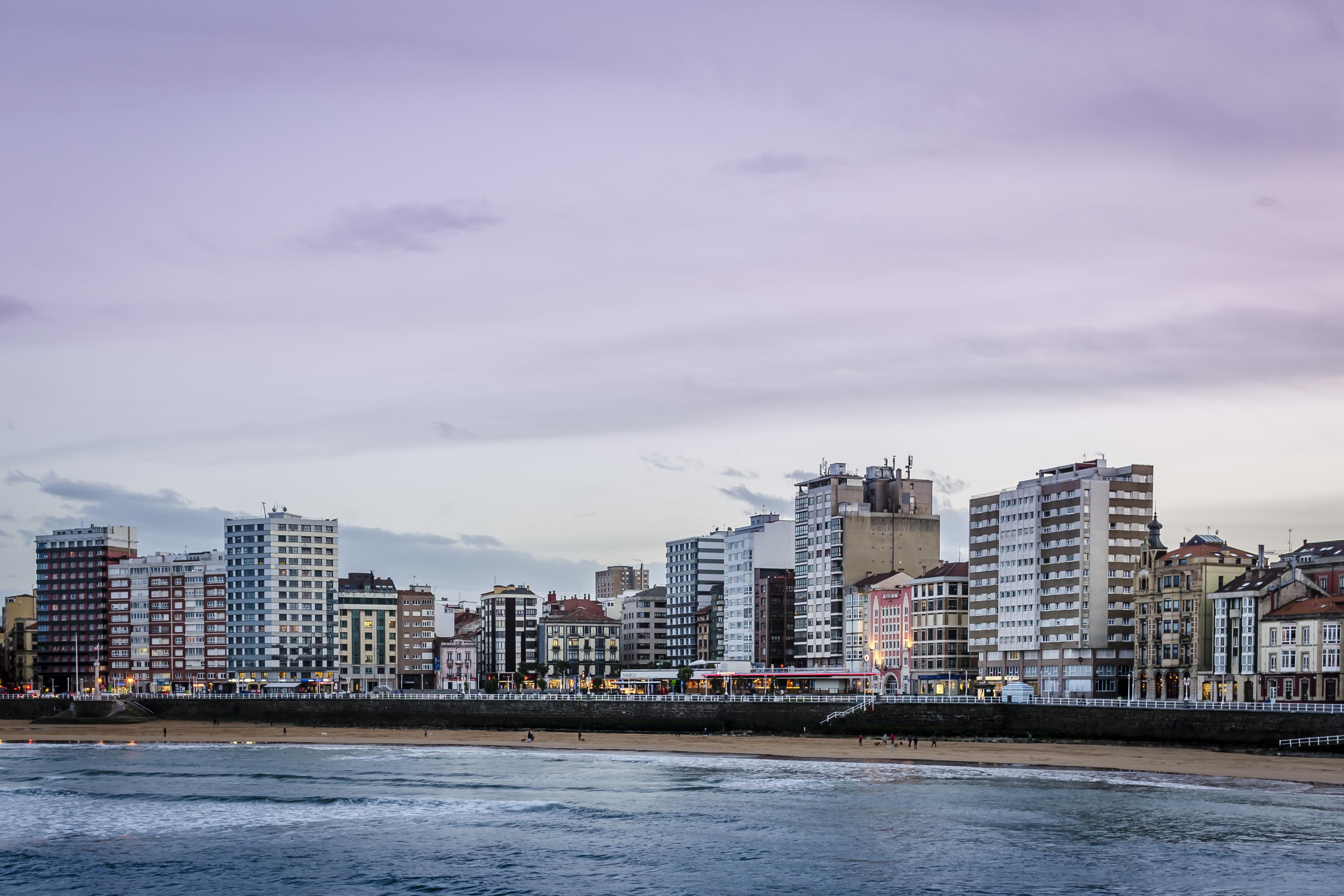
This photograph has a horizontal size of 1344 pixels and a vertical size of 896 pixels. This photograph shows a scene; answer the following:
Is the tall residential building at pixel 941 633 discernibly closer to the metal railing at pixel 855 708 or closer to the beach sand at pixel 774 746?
the metal railing at pixel 855 708

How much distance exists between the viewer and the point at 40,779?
108750 millimetres

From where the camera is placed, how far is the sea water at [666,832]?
209 feet

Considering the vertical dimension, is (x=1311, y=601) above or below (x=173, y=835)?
above

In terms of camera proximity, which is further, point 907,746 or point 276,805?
point 907,746

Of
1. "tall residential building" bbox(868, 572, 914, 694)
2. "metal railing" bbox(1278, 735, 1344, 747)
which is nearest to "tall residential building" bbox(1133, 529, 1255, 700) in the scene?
"metal railing" bbox(1278, 735, 1344, 747)

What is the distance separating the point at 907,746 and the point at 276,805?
187 ft

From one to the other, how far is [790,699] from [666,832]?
231ft

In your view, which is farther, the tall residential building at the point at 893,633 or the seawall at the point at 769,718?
the tall residential building at the point at 893,633

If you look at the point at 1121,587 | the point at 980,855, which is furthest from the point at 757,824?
the point at 1121,587

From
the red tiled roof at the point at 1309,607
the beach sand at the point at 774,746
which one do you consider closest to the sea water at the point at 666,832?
the beach sand at the point at 774,746

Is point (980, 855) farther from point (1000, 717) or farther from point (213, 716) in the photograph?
point (213, 716)

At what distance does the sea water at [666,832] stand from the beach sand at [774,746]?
4.73m

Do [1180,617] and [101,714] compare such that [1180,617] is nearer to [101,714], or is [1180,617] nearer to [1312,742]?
A: [1312,742]

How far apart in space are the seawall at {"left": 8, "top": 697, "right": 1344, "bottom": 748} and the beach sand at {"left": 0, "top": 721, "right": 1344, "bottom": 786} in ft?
5.76
